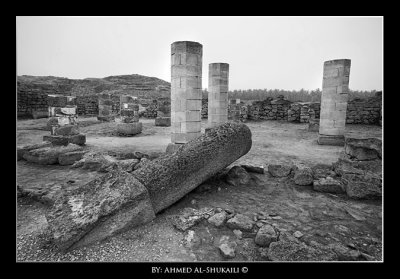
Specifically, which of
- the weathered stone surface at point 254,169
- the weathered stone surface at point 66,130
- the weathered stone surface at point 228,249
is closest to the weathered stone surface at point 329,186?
the weathered stone surface at point 254,169

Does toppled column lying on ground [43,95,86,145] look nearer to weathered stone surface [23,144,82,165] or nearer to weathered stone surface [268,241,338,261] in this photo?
weathered stone surface [23,144,82,165]

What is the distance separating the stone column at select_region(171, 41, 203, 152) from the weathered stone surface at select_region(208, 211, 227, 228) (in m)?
4.47

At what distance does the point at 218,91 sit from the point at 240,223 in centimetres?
1026

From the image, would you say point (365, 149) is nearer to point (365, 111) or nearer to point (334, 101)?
point (334, 101)

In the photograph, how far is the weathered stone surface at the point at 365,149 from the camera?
16.4 ft

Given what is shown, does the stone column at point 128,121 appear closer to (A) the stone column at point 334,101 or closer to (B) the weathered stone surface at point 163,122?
(B) the weathered stone surface at point 163,122

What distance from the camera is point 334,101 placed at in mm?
9352

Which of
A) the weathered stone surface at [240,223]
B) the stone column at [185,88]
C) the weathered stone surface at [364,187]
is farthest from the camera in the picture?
the stone column at [185,88]

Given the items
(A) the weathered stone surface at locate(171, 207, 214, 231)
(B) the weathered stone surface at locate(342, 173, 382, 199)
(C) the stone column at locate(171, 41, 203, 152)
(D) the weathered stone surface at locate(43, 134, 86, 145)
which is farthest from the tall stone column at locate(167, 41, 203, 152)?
(B) the weathered stone surface at locate(342, 173, 382, 199)

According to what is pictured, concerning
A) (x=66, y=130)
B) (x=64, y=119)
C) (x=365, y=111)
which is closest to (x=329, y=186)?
(x=66, y=130)

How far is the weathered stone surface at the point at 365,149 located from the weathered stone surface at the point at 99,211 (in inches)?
189
